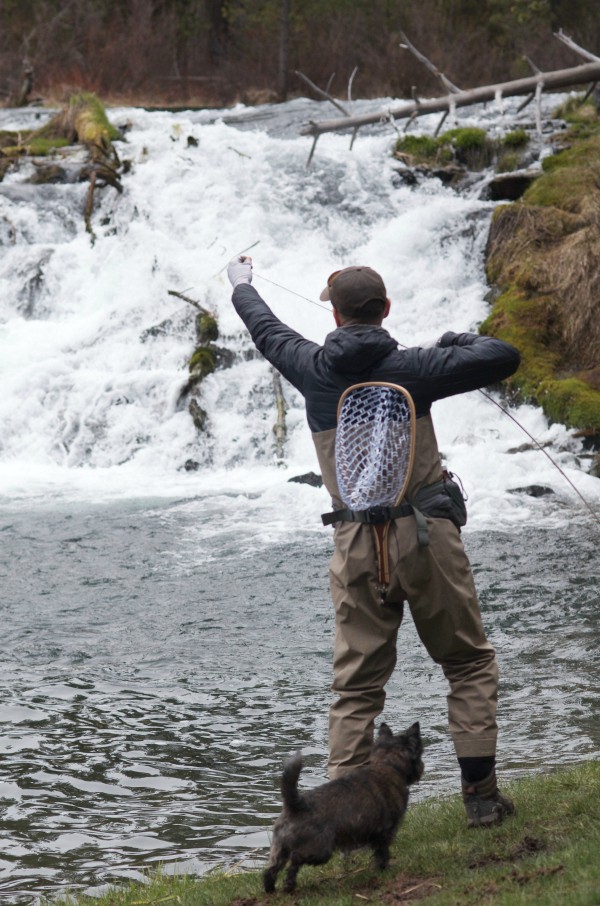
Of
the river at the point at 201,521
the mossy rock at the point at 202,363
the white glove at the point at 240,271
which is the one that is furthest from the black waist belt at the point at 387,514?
the mossy rock at the point at 202,363

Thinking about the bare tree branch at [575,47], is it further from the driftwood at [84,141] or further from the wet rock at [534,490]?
the driftwood at [84,141]

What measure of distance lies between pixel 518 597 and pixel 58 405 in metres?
8.64

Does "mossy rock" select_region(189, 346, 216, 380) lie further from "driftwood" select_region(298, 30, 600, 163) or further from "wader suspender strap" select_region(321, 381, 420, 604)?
"wader suspender strap" select_region(321, 381, 420, 604)

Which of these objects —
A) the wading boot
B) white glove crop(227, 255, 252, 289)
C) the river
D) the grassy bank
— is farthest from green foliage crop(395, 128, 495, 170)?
the wading boot

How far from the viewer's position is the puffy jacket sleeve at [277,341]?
14.9 feet

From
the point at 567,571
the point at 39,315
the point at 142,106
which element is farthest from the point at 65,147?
the point at 567,571

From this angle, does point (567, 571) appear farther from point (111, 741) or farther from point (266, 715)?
point (111, 741)

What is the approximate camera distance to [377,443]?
14.2 ft

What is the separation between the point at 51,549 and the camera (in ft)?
36.5

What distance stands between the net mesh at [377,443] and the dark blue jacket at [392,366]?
6cm

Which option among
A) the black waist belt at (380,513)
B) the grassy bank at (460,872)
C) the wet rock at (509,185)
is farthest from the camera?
the wet rock at (509,185)

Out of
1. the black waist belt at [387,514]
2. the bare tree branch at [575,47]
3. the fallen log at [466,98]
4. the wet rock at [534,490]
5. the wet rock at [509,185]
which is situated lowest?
the wet rock at [534,490]

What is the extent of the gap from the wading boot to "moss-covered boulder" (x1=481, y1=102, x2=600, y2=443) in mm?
9517

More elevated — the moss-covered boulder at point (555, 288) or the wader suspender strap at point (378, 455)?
the wader suspender strap at point (378, 455)
